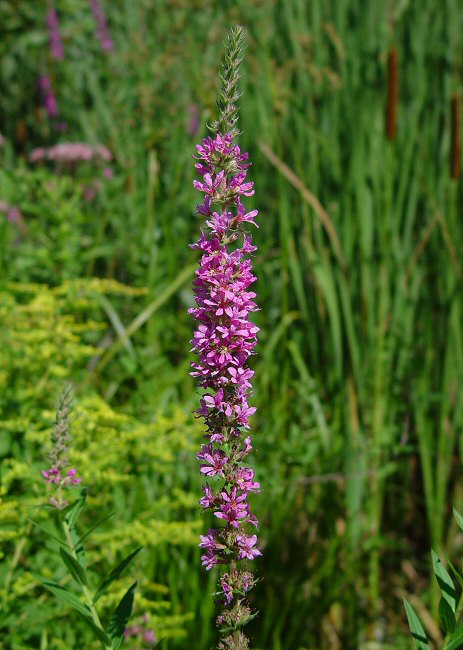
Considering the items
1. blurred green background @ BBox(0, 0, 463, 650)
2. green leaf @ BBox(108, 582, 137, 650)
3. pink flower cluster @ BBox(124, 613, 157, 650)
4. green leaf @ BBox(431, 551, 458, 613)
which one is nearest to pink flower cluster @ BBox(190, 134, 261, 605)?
green leaf @ BBox(108, 582, 137, 650)

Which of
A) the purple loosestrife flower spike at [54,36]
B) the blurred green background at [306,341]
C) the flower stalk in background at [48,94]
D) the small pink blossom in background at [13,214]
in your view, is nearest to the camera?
the blurred green background at [306,341]

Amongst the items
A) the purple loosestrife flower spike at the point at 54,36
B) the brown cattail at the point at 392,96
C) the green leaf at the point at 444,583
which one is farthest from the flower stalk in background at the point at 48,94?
the green leaf at the point at 444,583

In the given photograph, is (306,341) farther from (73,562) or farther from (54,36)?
(54,36)

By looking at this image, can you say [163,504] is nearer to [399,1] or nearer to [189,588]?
[189,588]

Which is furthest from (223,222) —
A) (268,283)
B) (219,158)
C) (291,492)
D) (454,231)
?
(268,283)

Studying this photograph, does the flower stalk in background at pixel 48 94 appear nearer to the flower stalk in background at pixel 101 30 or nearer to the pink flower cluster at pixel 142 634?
the flower stalk in background at pixel 101 30

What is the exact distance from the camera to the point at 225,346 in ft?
3.29

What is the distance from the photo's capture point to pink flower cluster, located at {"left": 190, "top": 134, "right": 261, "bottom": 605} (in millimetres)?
994

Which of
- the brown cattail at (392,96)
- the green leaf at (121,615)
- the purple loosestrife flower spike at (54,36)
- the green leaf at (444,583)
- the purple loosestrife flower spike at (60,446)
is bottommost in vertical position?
the green leaf at (121,615)

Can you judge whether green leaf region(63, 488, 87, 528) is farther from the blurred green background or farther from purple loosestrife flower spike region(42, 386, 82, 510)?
the blurred green background

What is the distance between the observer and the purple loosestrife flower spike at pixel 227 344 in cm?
99

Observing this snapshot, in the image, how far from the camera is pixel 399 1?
127 inches

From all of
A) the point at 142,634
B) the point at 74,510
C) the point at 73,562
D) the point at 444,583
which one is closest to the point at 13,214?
the point at 142,634

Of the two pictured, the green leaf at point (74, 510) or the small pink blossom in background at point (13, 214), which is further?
the small pink blossom in background at point (13, 214)
